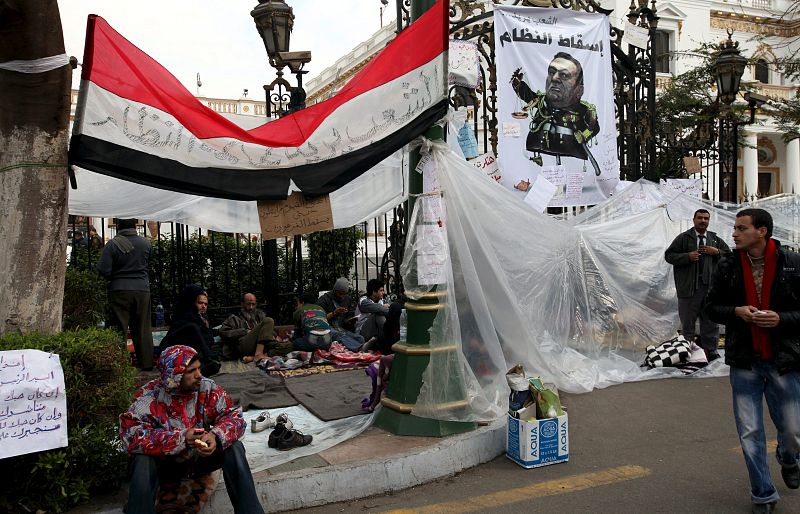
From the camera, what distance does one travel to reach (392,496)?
4.50 m

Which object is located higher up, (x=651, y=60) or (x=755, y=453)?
(x=651, y=60)

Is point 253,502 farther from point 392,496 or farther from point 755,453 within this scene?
point 755,453

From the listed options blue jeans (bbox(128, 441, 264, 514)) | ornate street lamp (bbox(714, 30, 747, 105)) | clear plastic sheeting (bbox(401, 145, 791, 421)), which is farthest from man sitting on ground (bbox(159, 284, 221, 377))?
ornate street lamp (bbox(714, 30, 747, 105))

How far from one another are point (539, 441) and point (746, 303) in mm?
1708

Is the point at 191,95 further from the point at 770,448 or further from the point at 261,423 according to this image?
the point at 770,448

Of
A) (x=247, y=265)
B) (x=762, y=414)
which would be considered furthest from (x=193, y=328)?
(x=247, y=265)

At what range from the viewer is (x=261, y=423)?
18.4 ft

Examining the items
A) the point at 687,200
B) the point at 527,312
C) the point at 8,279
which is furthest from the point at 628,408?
the point at 8,279

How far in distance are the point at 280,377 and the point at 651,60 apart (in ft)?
23.1

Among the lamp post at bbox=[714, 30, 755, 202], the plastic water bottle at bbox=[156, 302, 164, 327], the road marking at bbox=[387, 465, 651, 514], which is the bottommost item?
the road marking at bbox=[387, 465, 651, 514]

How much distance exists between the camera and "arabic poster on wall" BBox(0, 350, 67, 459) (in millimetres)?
3703

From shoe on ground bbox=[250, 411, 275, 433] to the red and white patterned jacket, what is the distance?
1695mm

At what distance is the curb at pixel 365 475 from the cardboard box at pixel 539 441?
0.98 feet

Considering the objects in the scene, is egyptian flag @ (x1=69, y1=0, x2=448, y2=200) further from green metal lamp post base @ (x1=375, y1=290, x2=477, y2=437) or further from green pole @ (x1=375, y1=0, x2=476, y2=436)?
green metal lamp post base @ (x1=375, y1=290, x2=477, y2=437)
